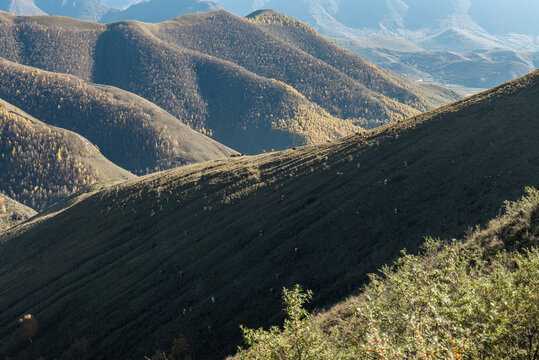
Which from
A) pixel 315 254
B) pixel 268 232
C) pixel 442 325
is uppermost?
pixel 442 325

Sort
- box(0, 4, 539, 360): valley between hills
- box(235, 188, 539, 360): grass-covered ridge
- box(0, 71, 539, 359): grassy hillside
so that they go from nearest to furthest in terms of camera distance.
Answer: box(235, 188, 539, 360): grass-covered ridge, box(0, 4, 539, 360): valley between hills, box(0, 71, 539, 359): grassy hillside

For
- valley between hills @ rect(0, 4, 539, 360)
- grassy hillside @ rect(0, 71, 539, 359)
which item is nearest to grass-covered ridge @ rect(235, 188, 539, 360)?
valley between hills @ rect(0, 4, 539, 360)

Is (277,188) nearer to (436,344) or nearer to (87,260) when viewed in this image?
(87,260)

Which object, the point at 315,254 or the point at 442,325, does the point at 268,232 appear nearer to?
the point at 315,254

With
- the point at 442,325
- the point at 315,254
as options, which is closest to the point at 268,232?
the point at 315,254

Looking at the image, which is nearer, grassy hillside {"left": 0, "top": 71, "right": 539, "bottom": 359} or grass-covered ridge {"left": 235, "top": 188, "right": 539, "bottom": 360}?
grass-covered ridge {"left": 235, "top": 188, "right": 539, "bottom": 360}

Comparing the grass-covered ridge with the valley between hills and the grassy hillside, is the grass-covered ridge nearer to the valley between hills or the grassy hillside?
the valley between hills

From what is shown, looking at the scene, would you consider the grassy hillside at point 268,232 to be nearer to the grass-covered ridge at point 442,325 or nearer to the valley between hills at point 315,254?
the valley between hills at point 315,254

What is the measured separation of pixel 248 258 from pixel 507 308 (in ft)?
126

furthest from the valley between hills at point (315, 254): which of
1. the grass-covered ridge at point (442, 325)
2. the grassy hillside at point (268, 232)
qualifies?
the grassy hillside at point (268, 232)

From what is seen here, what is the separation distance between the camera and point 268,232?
51.0 metres

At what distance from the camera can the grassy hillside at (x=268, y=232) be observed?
38.4m

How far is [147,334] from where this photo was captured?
4241cm

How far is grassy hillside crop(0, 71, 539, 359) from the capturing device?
1512 inches
